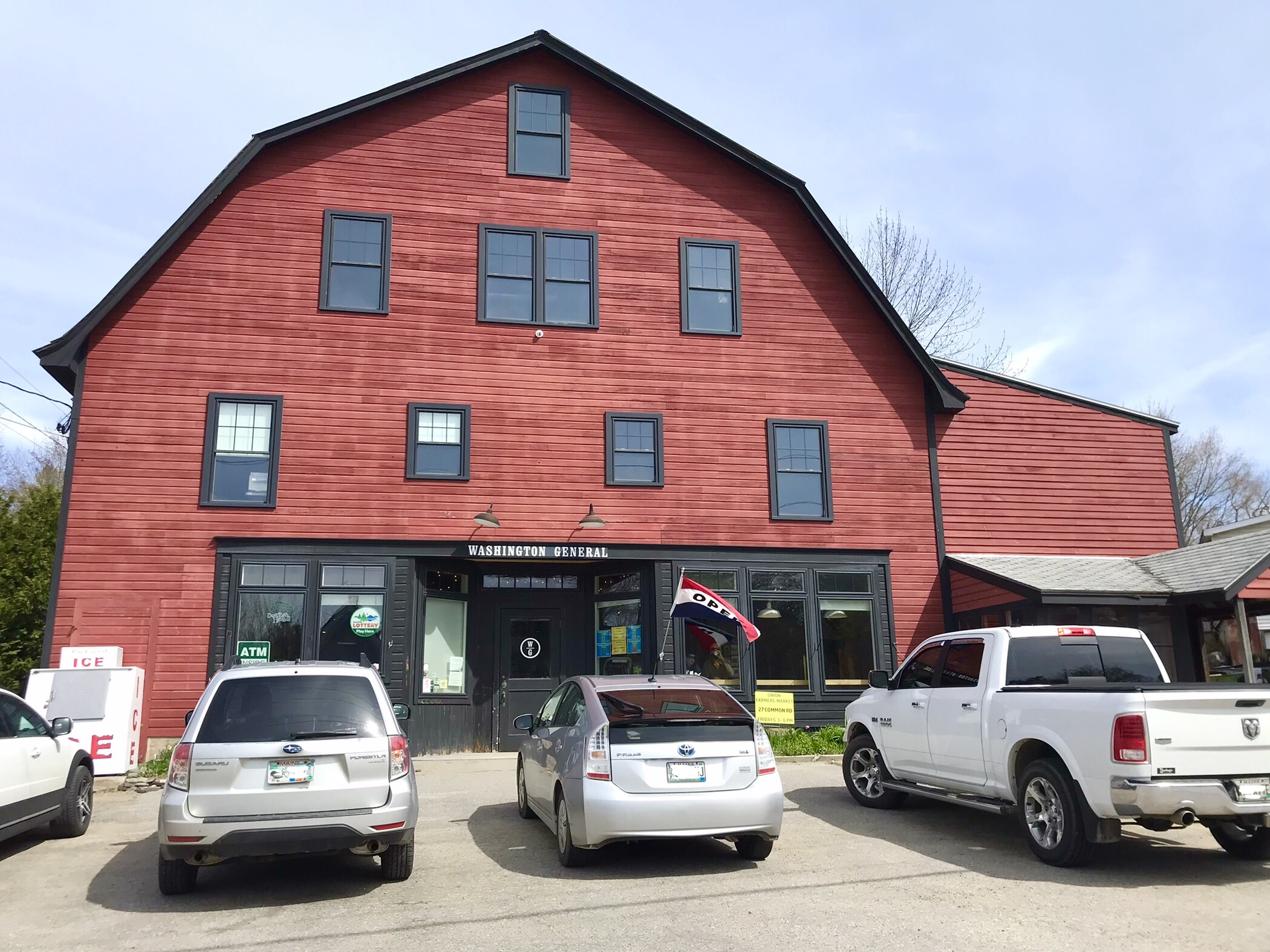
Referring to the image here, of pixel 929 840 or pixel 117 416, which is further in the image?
pixel 117 416

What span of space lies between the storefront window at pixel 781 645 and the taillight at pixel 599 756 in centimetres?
982

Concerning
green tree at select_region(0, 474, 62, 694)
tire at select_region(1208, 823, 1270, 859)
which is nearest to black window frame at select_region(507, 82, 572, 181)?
green tree at select_region(0, 474, 62, 694)

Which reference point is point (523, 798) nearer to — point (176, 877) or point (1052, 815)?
point (176, 877)

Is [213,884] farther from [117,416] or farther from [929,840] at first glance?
[117,416]

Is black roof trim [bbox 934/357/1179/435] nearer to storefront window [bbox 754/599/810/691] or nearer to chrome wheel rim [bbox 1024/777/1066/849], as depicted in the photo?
storefront window [bbox 754/599/810/691]

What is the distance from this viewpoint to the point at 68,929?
22.4ft

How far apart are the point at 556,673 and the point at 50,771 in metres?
9.09

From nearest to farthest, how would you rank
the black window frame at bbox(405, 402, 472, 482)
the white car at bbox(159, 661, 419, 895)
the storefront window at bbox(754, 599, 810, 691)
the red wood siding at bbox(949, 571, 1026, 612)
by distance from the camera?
the white car at bbox(159, 661, 419, 895), the red wood siding at bbox(949, 571, 1026, 612), the black window frame at bbox(405, 402, 472, 482), the storefront window at bbox(754, 599, 810, 691)

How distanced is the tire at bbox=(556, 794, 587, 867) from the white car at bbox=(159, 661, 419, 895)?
48.2 inches

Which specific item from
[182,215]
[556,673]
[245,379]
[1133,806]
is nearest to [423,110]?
[182,215]

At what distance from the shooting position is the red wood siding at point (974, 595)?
55.0 feet

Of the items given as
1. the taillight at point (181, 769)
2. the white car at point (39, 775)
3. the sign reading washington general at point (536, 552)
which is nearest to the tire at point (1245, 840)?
the taillight at point (181, 769)

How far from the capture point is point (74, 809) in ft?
33.0

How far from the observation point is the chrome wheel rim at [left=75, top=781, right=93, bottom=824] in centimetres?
1018
